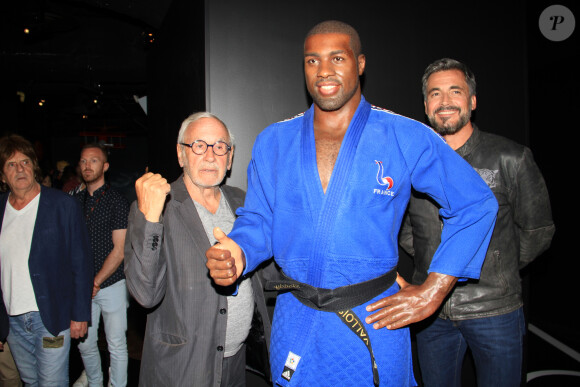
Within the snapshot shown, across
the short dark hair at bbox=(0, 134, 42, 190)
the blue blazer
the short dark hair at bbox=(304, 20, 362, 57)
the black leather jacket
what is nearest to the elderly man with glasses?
the short dark hair at bbox=(304, 20, 362, 57)

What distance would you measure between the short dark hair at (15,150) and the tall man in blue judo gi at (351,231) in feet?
6.21

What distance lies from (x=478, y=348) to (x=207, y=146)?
1.58 metres

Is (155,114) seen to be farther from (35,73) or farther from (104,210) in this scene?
(35,73)

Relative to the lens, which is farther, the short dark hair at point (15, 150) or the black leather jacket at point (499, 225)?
the short dark hair at point (15, 150)

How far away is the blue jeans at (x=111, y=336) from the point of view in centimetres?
299

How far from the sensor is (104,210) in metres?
3.05

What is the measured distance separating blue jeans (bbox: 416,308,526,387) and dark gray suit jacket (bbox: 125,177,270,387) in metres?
1.01

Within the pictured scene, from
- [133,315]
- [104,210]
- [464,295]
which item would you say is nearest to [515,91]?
[464,295]

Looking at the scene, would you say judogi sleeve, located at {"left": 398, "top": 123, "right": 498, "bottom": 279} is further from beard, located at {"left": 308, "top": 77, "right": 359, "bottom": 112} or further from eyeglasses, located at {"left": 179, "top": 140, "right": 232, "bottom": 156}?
eyeglasses, located at {"left": 179, "top": 140, "right": 232, "bottom": 156}

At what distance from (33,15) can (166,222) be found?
561 centimetres

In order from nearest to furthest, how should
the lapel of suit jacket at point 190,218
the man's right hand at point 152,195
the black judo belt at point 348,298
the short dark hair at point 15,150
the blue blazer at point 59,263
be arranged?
the black judo belt at point 348,298 < the man's right hand at point 152,195 < the lapel of suit jacket at point 190,218 < the blue blazer at point 59,263 < the short dark hair at point 15,150

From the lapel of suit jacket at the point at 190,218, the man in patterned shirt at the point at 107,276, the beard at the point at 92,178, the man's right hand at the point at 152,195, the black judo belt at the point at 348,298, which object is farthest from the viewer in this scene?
the beard at the point at 92,178

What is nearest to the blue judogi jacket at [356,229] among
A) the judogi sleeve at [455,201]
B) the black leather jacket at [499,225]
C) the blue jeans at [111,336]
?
the judogi sleeve at [455,201]

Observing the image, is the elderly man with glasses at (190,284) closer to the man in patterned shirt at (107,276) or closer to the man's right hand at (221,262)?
the man's right hand at (221,262)
